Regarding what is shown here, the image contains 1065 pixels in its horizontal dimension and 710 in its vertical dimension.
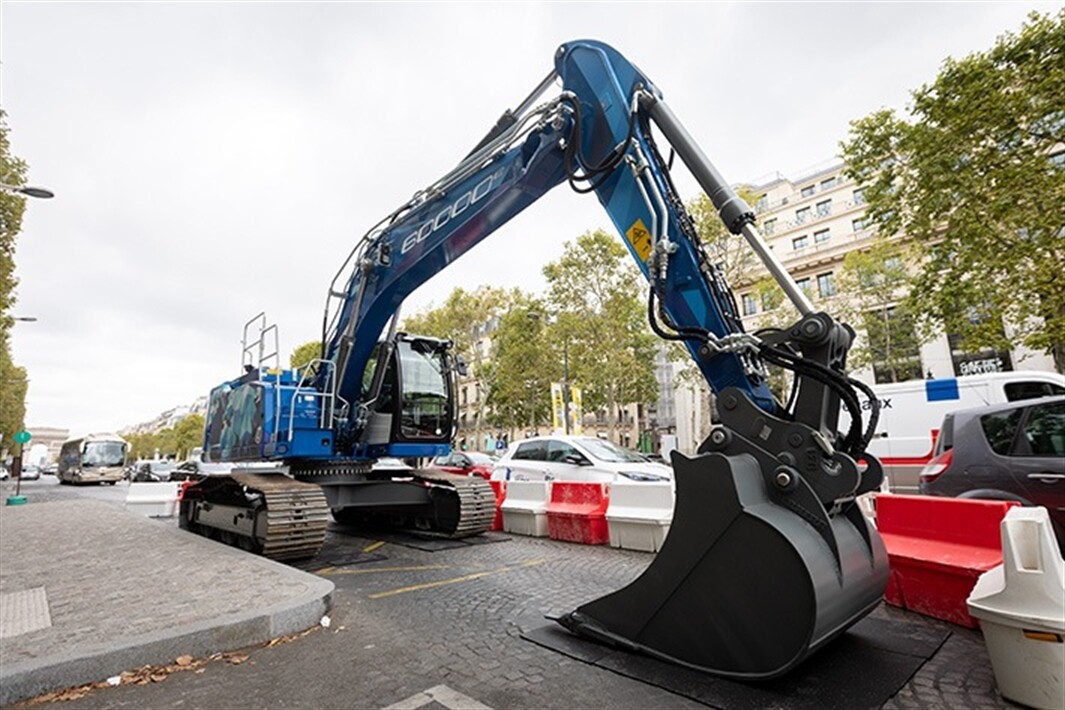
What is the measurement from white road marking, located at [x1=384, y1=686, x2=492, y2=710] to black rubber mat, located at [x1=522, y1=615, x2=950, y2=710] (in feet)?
2.78

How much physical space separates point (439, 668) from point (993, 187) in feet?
50.1

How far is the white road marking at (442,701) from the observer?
293 centimetres

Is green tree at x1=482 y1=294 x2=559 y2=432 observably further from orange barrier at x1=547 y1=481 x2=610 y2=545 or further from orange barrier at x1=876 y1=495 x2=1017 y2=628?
orange barrier at x1=876 y1=495 x2=1017 y2=628

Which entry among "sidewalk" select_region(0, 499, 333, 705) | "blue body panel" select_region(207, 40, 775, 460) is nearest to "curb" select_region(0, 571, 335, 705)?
"sidewalk" select_region(0, 499, 333, 705)

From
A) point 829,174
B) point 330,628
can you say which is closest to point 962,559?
point 330,628

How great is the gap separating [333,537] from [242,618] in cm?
550

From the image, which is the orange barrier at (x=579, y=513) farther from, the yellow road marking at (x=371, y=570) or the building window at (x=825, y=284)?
the building window at (x=825, y=284)

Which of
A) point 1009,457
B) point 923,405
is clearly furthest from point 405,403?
point 923,405

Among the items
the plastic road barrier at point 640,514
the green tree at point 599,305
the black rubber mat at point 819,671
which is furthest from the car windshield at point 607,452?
the green tree at point 599,305

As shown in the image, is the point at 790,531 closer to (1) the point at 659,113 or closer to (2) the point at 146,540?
(1) the point at 659,113

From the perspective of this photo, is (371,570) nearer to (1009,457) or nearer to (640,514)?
(640,514)

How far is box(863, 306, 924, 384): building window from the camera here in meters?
28.9

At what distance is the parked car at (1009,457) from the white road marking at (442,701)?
18.5ft

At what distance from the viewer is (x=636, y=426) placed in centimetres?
6072
